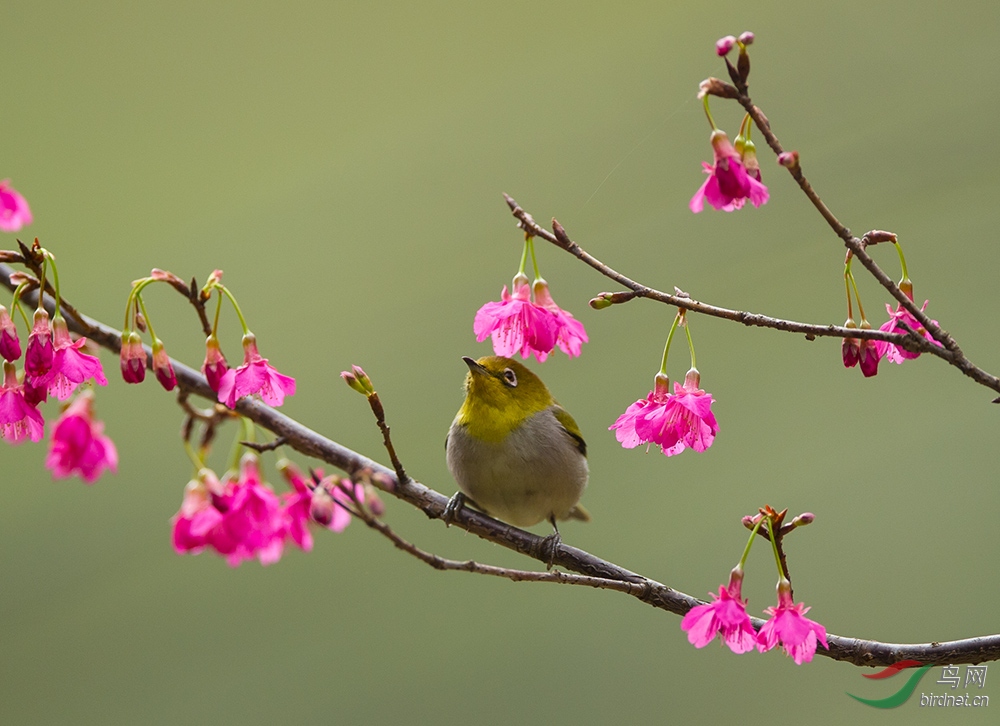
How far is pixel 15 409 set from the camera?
103 centimetres

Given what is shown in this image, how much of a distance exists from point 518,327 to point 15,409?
62 cm

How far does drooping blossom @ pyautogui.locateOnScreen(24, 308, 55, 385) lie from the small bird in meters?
0.81

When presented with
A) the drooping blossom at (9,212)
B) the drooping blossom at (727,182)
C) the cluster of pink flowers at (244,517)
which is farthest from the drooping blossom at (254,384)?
the drooping blossom at (727,182)

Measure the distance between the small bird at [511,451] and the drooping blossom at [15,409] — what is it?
31.2 inches

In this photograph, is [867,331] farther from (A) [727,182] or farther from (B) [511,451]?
(B) [511,451]

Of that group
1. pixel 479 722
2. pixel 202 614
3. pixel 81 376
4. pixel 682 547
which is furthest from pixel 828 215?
pixel 202 614

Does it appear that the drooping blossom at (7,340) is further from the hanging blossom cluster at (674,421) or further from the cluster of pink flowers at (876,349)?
the cluster of pink flowers at (876,349)

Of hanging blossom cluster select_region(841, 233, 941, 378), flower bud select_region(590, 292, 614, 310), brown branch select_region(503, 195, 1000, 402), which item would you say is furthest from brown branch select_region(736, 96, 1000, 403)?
flower bud select_region(590, 292, 614, 310)

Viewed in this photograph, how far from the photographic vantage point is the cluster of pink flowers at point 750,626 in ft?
2.88

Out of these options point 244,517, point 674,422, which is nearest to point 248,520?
point 244,517

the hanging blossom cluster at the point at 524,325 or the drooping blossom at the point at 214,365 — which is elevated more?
the hanging blossom cluster at the point at 524,325

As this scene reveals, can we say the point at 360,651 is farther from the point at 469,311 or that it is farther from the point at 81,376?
the point at 81,376

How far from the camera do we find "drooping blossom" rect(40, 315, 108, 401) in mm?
1005

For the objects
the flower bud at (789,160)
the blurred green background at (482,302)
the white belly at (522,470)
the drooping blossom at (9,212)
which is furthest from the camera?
the blurred green background at (482,302)
